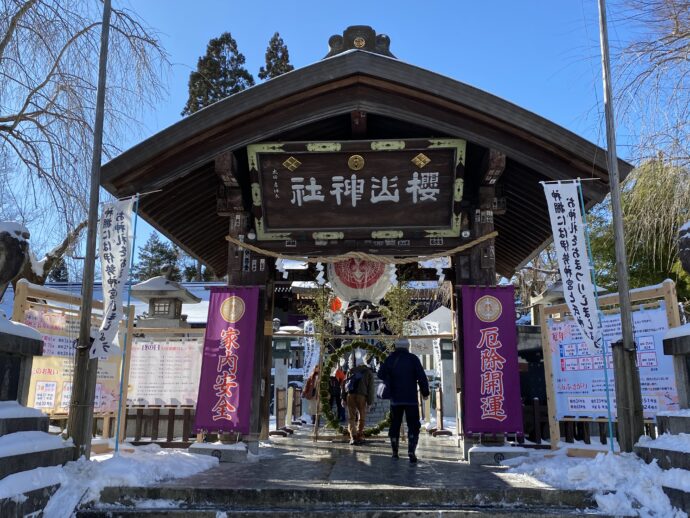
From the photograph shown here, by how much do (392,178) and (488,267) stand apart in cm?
226

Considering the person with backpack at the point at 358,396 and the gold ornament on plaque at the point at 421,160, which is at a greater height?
the gold ornament on plaque at the point at 421,160

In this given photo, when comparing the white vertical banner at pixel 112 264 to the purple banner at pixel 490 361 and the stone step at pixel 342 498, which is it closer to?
the stone step at pixel 342 498

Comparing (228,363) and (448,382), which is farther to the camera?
(448,382)

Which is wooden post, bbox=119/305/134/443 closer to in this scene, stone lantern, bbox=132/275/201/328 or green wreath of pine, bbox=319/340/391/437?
green wreath of pine, bbox=319/340/391/437

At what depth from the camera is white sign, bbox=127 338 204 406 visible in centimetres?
1044

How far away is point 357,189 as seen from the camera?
9438 mm

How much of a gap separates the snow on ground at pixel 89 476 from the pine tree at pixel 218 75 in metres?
28.0

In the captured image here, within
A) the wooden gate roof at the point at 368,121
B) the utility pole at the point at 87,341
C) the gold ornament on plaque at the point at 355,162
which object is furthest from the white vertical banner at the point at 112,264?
the gold ornament on plaque at the point at 355,162

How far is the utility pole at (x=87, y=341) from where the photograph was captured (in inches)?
267

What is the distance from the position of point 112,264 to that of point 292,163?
336cm

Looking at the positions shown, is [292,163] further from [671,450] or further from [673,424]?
[671,450]

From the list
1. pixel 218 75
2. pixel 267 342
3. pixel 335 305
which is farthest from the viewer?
pixel 218 75

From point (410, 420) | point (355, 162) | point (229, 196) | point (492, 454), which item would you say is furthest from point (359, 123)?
point (492, 454)

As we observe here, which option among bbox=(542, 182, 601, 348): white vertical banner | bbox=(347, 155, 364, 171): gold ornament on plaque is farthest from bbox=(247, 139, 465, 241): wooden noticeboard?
bbox=(542, 182, 601, 348): white vertical banner
